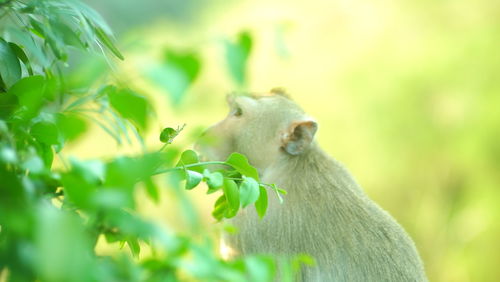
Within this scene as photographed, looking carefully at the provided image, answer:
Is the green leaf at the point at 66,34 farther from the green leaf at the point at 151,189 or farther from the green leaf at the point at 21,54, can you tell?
the green leaf at the point at 151,189

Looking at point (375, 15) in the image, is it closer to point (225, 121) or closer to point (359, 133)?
point (359, 133)

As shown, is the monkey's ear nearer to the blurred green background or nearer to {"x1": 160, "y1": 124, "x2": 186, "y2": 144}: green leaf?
{"x1": 160, "y1": 124, "x2": 186, "y2": 144}: green leaf

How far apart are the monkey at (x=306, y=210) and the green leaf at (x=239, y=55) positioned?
1305 millimetres

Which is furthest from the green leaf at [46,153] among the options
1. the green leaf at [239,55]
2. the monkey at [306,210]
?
the monkey at [306,210]

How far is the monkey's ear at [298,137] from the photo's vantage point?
2.12 meters

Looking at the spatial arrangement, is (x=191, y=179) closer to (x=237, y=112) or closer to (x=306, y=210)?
(x=306, y=210)

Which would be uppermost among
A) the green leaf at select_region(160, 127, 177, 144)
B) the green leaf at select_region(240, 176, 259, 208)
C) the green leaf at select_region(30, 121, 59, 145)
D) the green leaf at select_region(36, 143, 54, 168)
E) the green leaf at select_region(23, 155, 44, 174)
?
the green leaf at select_region(240, 176, 259, 208)

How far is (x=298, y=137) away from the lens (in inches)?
84.4

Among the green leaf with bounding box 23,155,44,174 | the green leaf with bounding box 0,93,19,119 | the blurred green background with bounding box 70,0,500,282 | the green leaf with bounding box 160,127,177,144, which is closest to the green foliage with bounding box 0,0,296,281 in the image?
the green leaf with bounding box 23,155,44,174

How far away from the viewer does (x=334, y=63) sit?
6.18m

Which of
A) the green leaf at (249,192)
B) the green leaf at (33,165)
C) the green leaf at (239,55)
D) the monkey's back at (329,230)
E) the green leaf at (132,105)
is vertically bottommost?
the green leaf at (33,165)

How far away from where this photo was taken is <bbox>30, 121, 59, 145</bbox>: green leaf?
88 cm

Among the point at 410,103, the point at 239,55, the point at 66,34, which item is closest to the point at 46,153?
the point at 66,34

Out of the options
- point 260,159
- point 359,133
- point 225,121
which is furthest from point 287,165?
point 359,133
